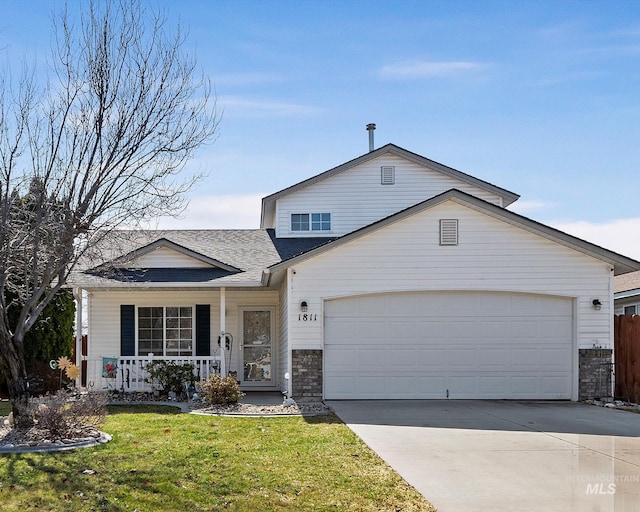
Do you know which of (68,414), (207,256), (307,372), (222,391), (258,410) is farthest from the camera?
(207,256)

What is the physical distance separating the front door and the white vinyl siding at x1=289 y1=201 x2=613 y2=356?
4060 millimetres

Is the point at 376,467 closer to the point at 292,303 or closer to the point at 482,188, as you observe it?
the point at 292,303

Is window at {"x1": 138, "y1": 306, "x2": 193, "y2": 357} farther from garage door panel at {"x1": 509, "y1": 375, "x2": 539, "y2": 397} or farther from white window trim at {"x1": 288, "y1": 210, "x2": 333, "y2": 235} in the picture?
garage door panel at {"x1": 509, "y1": 375, "x2": 539, "y2": 397}

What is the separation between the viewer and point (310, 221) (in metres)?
21.7

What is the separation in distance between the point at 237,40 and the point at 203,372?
913cm

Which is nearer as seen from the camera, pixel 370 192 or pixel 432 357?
pixel 432 357

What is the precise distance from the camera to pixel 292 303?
16.0 meters

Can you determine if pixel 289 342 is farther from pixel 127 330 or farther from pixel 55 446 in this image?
pixel 55 446

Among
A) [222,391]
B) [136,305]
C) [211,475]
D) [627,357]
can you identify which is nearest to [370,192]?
[136,305]

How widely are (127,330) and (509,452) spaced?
485 inches

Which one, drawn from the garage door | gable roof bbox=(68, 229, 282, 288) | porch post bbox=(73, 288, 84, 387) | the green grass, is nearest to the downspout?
the garage door

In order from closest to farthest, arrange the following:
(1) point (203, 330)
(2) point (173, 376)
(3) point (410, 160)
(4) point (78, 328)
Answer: (2) point (173, 376) → (4) point (78, 328) → (1) point (203, 330) → (3) point (410, 160)

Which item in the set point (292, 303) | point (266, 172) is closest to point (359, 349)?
point (292, 303)

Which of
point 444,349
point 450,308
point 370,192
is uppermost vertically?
point 370,192
